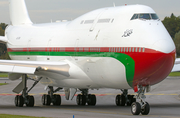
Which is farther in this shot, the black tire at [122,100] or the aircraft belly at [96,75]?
the black tire at [122,100]

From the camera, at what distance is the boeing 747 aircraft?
21656 millimetres

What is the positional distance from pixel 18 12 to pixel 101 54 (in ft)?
53.4

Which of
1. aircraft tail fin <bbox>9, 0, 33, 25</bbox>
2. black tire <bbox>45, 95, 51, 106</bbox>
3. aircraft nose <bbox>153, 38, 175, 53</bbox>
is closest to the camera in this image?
aircraft nose <bbox>153, 38, 175, 53</bbox>

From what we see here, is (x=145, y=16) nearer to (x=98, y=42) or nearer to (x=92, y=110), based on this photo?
(x=98, y=42)

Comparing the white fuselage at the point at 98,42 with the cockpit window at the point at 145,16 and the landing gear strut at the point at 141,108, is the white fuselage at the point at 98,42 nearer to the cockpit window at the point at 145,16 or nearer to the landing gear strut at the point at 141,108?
the cockpit window at the point at 145,16

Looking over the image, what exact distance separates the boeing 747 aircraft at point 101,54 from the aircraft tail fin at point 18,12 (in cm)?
434

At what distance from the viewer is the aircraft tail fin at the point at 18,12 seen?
37219 mm

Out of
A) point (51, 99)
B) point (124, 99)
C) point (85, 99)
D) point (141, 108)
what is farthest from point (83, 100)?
point (141, 108)

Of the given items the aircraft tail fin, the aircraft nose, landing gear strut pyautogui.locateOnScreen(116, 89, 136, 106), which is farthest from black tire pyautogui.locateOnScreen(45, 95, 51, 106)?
the aircraft nose

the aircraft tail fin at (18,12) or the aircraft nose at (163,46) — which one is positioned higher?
the aircraft tail fin at (18,12)

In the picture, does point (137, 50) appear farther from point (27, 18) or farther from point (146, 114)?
point (27, 18)

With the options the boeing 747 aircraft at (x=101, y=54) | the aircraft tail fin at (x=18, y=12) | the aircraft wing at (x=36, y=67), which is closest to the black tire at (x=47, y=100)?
the boeing 747 aircraft at (x=101, y=54)

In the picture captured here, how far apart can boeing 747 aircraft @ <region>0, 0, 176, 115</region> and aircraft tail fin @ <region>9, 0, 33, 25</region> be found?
4.34m

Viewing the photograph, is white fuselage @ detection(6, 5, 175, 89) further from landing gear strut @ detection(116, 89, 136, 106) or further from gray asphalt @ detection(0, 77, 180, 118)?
landing gear strut @ detection(116, 89, 136, 106)
